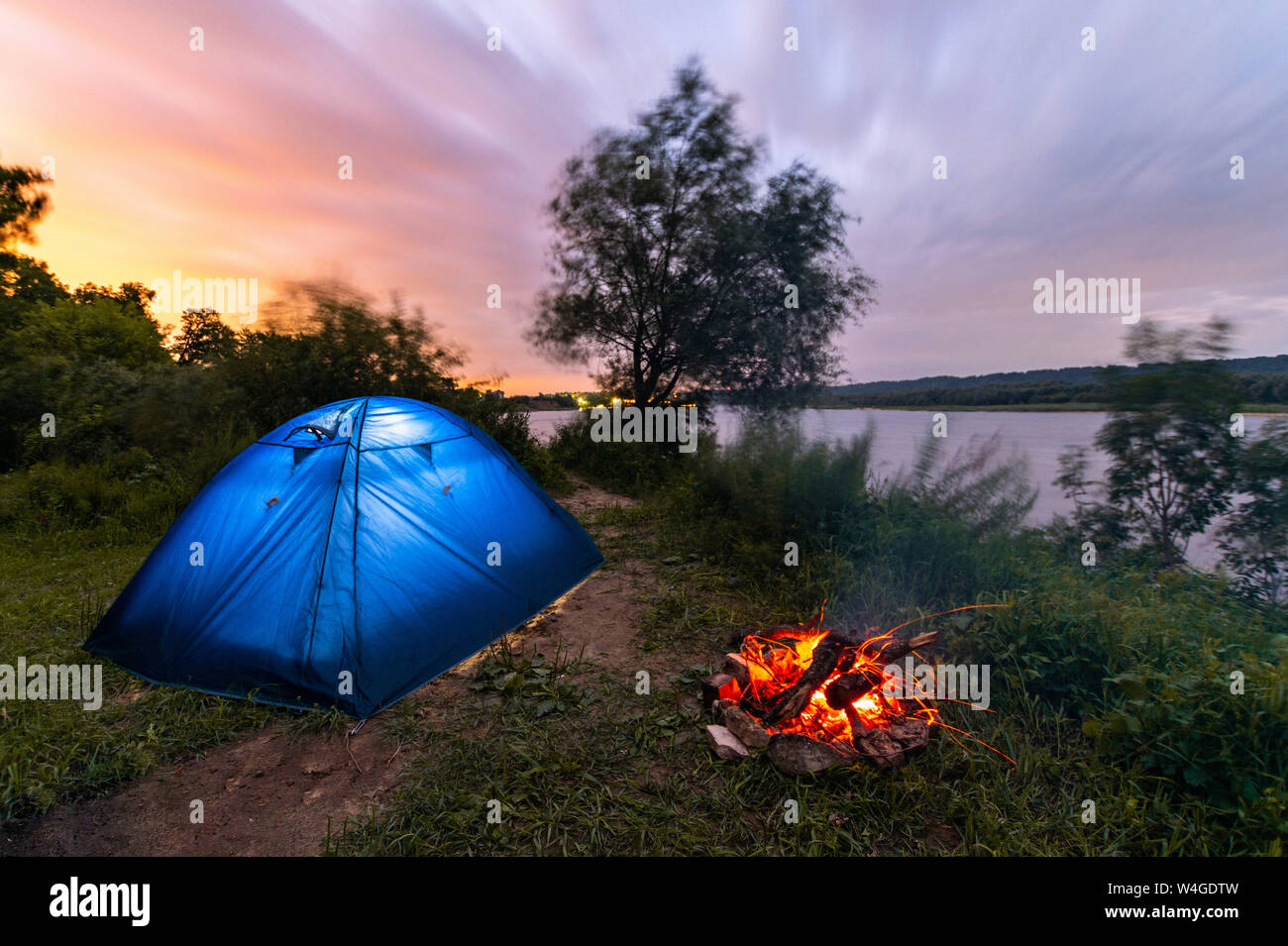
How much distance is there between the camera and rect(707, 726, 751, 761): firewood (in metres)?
2.71

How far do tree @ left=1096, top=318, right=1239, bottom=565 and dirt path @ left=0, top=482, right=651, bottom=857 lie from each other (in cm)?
663

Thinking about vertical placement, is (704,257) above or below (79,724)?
above

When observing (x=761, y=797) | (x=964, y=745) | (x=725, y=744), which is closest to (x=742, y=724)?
(x=725, y=744)

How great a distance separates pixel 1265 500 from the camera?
4070 mm

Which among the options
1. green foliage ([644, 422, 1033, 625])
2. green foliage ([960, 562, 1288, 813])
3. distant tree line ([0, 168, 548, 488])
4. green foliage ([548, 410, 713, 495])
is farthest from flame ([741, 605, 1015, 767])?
distant tree line ([0, 168, 548, 488])

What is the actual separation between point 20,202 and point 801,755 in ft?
76.0

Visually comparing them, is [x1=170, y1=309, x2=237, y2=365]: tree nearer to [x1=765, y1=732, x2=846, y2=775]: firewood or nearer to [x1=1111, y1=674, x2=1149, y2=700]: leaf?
[x1=765, y1=732, x2=846, y2=775]: firewood

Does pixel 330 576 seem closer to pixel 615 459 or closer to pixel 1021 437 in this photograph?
pixel 1021 437

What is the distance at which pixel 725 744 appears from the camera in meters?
2.76

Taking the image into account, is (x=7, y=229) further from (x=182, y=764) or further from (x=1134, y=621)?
(x=1134, y=621)

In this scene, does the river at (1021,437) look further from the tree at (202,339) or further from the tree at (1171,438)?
the tree at (202,339)

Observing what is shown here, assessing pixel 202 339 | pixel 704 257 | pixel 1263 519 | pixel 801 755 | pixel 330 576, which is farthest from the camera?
pixel 202 339
